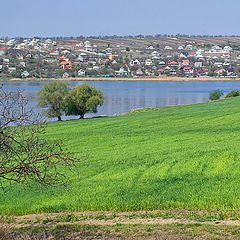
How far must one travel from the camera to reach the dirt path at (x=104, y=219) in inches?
511

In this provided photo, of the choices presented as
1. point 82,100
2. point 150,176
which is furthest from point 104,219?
point 82,100

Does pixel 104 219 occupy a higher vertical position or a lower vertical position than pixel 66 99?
higher

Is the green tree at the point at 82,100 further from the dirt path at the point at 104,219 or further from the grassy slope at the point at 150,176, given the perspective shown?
the dirt path at the point at 104,219

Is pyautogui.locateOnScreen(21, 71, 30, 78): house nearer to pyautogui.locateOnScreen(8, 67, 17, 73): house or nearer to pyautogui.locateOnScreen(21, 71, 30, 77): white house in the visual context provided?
pyautogui.locateOnScreen(21, 71, 30, 77): white house

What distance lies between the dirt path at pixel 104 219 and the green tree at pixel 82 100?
40662 millimetres

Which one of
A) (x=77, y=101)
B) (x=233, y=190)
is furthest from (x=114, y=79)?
(x=233, y=190)

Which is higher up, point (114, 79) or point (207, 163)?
point (207, 163)

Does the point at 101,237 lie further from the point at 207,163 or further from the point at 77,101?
the point at 77,101

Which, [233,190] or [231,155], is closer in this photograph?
[233,190]

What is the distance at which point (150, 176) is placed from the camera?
18.6 meters

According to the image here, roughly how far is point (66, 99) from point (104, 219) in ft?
137

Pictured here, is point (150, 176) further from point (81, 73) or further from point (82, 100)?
point (81, 73)

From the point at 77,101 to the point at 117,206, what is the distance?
41.2 metres

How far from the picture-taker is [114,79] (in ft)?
584
